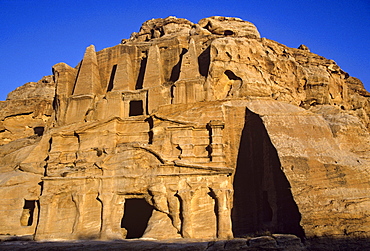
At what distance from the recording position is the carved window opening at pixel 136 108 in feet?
96.7

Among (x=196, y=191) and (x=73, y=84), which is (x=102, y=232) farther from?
(x=73, y=84)

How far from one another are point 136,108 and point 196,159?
1128cm

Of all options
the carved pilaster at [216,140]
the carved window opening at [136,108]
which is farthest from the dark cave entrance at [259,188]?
the carved window opening at [136,108]

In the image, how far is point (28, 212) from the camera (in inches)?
843

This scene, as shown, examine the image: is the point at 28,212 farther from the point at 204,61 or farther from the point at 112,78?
the point at 204,61

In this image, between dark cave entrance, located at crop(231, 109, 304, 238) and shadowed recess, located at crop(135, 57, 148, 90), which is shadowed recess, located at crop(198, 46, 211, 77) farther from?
dark cave entrance, located at crop(231, 109, 304, 238)

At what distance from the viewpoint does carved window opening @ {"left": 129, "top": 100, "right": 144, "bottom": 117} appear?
2947 centimetres

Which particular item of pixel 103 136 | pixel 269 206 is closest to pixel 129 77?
pixel 103 136

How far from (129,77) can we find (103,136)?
8.00 metres

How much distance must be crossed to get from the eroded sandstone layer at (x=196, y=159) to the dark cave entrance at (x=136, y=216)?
0.07 m

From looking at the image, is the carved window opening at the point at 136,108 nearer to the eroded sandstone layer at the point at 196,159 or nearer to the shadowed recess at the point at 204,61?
the eroded sandstone layer at the point at 196,159

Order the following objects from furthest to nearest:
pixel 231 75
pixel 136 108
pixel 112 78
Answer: pixel 112 78 < pixel 136 108 < pixel 231 75

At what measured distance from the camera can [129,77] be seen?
29.1 metres

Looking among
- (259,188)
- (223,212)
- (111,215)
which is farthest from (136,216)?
(259,188)
